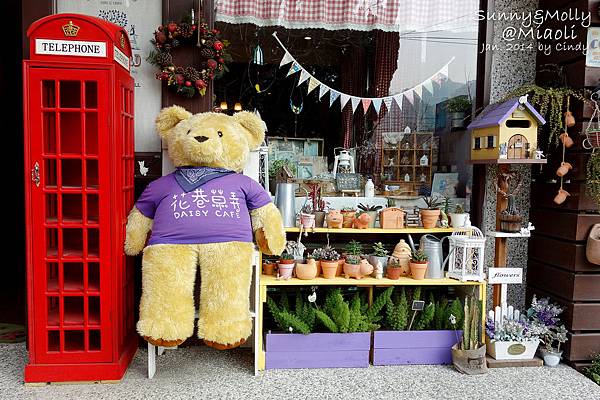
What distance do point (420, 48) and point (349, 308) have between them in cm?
232

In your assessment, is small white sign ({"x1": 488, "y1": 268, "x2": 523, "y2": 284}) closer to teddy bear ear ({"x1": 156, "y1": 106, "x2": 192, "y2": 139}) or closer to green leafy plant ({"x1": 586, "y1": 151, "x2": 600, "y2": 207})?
green leafy plant ({"x1": 586, "y1": 151, "x2": 600, "y2": 207})

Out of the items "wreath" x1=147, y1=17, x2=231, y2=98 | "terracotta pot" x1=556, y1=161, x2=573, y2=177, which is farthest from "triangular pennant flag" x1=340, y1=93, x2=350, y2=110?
"terracotta pot" x1=556, y1=161, x2=573, y2=177

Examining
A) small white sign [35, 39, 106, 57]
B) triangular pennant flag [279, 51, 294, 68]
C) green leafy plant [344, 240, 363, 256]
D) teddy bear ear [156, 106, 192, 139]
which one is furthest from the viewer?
triangular pennant flag [279, 51, 294, 68]

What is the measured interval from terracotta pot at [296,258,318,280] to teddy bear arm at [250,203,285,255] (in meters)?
0.28

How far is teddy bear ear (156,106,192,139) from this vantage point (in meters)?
3.64

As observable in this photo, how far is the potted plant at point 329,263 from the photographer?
152 inches

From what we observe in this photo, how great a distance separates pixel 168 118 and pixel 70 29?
2.67ft

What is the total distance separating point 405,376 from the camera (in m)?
3.63

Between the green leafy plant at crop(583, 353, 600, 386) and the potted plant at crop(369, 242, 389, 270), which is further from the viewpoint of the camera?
the potted plant at crop(369, 242, 389, 270)

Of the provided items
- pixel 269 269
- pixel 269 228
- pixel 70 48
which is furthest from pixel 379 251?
pixel 70 48

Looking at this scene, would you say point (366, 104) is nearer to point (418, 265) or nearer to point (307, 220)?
point (307, 220)

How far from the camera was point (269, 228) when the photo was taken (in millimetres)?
3580

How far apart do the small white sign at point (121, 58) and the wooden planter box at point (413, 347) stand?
2595 millimetres

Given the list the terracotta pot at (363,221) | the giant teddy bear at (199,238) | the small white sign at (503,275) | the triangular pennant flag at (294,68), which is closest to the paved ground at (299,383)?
the giant teddy bear at (199,238)
